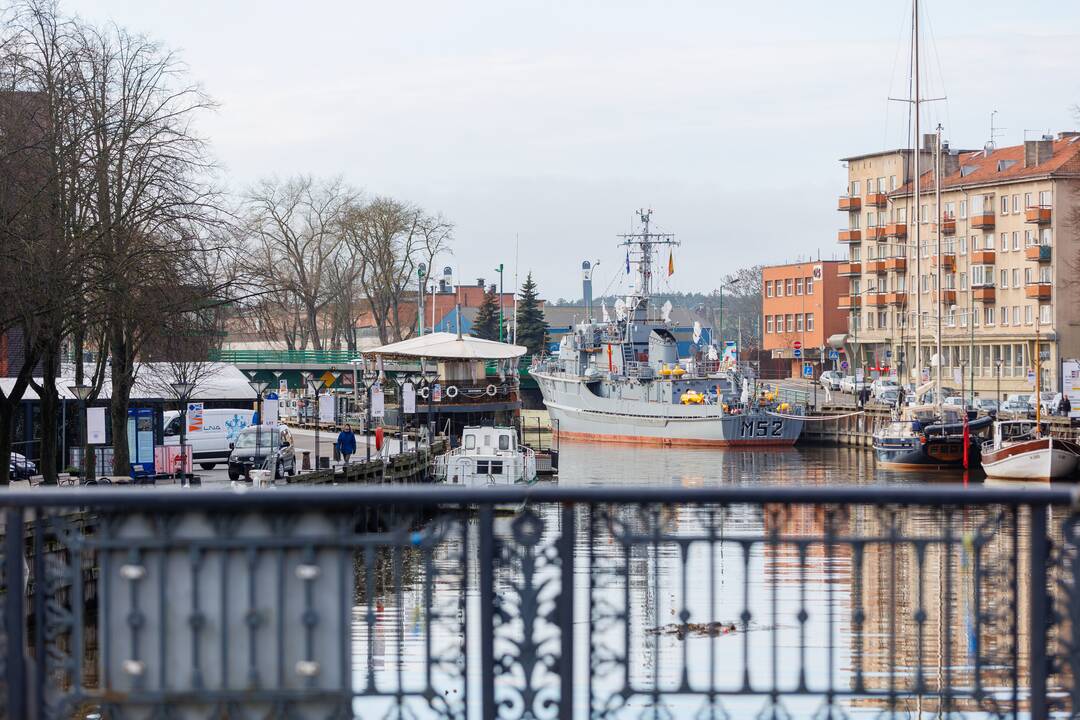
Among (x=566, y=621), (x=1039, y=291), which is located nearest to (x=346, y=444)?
(x=566, y=621)

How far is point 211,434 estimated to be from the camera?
49.2 meters

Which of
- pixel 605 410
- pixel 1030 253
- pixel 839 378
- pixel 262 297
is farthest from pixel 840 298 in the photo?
pixel 262 297

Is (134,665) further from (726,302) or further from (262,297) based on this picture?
(726,302)

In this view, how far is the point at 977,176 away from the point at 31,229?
8024 cm

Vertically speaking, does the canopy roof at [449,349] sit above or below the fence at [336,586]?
above

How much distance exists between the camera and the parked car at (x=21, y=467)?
115 feet

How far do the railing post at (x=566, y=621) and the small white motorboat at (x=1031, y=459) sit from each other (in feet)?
154

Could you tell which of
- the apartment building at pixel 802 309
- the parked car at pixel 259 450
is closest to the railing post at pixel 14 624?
the parked car at pixel 259 450

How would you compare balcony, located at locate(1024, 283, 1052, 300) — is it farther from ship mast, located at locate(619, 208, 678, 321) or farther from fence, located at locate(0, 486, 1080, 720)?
fence, located at locate(0, 486, 1080, 720)

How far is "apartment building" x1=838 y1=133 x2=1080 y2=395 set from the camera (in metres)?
85.7

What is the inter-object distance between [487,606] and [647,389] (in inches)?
3015

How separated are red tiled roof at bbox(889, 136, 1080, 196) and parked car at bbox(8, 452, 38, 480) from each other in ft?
216

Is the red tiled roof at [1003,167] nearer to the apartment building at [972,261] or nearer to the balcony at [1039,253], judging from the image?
the apartment building at [972,261]

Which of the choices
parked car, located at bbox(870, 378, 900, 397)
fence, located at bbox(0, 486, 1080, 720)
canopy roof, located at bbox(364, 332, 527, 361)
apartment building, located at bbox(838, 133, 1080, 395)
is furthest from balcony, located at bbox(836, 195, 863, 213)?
fence, located at bbox(0, 486, 1080, 720)
